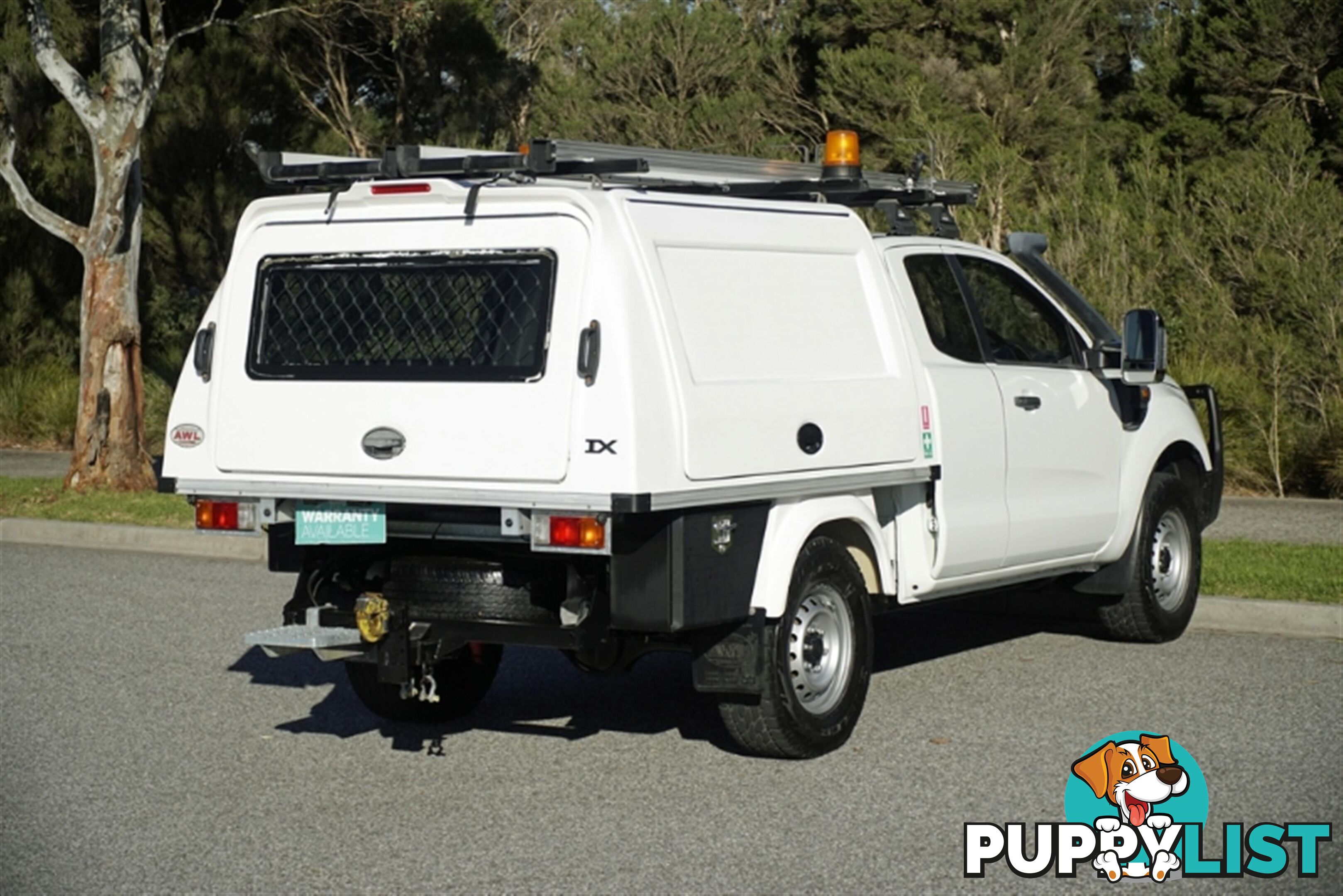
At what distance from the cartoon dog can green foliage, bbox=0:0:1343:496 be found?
6.51 m

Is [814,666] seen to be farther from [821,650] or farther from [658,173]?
[658,173]

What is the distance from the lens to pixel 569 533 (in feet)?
21.6

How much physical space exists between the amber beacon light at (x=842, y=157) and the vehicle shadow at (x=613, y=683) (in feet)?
8.02

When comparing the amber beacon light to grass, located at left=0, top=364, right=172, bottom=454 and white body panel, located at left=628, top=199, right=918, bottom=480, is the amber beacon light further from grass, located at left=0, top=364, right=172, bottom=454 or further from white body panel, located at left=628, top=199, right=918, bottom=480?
grass, located at left=0, top=364, right=172, bottom=454

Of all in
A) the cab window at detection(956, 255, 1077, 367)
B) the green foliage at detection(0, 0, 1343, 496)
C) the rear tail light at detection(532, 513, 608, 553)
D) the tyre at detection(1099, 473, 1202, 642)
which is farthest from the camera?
the green foliage at detection(0, 0, 1343, 496)

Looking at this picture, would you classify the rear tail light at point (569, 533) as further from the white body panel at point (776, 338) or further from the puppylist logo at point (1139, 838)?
the puppylist logo at point (1139, 838)

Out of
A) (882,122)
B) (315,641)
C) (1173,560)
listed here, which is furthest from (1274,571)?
(882,122)

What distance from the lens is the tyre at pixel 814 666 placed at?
7.21 metres

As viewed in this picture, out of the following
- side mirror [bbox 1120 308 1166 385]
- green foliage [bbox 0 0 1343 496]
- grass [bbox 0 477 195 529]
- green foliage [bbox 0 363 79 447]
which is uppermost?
green foliage [bbox 0 0 1343 496]

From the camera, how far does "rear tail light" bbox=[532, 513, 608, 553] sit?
655cm

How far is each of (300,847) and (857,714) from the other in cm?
244

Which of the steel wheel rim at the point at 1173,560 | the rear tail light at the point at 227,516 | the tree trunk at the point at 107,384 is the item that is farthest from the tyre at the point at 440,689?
the tree trunk at the point at 107,384

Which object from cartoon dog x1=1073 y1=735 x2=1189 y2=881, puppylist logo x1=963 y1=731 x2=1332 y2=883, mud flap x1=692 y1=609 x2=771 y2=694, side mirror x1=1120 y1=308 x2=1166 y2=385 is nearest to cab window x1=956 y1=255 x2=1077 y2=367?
side mirror x1=1120 y1=308 x2=1166 y2=385

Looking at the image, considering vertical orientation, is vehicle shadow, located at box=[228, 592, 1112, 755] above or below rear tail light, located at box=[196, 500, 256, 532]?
below
